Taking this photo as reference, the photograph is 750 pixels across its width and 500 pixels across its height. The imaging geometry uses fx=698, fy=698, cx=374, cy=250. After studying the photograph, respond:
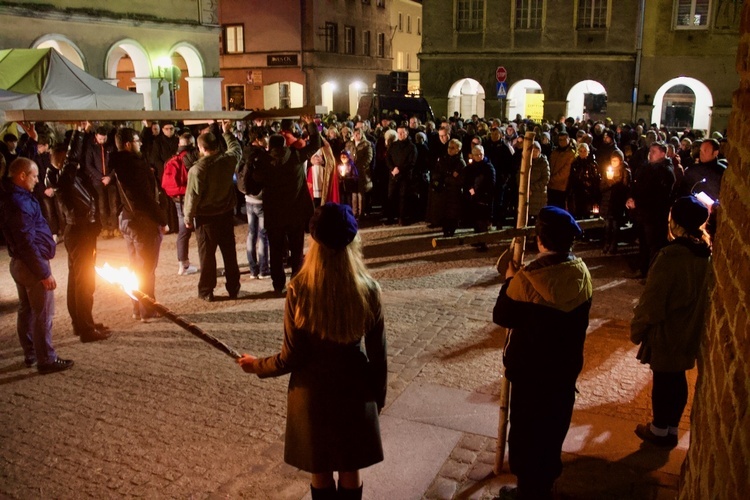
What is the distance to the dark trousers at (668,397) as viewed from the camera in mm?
5027

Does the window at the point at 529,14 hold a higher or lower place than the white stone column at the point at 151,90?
higher

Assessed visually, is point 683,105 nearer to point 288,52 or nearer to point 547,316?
point 288,52

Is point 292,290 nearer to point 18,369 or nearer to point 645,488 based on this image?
point 645,488

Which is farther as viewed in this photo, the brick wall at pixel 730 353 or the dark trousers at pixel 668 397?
the dark trousers at pixel 668 397

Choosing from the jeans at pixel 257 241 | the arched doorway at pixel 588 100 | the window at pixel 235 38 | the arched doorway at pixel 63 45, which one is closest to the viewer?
the jeans at pixel 257 241

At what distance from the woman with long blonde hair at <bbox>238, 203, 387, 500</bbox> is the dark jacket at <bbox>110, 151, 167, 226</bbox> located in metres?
4.83

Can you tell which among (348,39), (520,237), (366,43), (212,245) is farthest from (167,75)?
(366,43)

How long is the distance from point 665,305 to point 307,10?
42.7 m

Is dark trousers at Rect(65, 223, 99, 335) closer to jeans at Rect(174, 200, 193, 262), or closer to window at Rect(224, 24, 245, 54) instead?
jeans at Rect(174, 200, 193, 262)

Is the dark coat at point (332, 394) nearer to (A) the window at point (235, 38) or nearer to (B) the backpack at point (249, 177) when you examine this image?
(B) the backpack at point (249, 177)

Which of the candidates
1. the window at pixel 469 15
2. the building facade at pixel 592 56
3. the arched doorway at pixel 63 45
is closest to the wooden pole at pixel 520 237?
the arched doorway at pixel 63 45

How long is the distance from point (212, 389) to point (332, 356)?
3.10 metres

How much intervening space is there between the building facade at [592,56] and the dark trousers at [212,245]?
74.3 feet

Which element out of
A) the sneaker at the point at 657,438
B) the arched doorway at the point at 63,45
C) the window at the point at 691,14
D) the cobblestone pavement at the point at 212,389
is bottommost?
the cobblestone pavement at the point at 212,389
